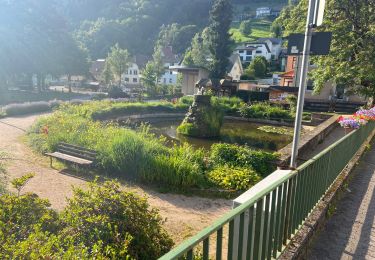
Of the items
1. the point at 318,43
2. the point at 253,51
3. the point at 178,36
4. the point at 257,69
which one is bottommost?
the point at 318,43

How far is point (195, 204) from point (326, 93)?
116ft

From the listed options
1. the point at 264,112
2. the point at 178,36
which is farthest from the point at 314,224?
the point at 178,36

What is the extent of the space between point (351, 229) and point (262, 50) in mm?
92234

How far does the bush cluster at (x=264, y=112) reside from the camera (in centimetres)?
2681

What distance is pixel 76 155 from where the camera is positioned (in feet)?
35.1

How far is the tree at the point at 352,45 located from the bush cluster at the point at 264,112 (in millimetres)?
5416

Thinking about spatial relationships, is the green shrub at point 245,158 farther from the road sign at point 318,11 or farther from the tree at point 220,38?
the tree at point 220,38

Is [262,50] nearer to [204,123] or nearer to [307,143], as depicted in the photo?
[204,123]

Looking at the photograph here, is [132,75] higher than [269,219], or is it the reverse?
[132,75]

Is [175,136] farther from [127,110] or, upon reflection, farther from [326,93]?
[326,93]

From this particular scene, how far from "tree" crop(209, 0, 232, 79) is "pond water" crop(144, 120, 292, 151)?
35166 mm

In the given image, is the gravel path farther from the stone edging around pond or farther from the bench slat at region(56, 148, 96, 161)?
the stone edging around pond

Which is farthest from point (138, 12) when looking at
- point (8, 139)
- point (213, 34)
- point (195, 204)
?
point (195, 204)

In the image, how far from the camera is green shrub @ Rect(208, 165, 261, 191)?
8.93 metres
